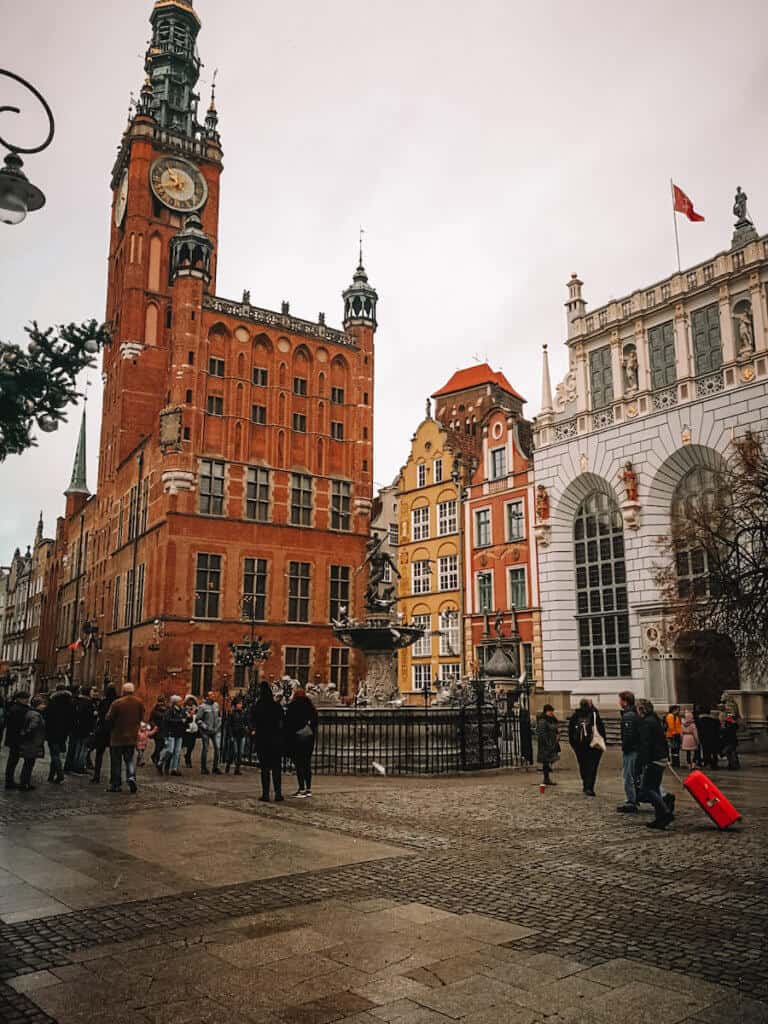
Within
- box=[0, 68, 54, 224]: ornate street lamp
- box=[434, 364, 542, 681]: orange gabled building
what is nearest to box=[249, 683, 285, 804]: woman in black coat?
box=[0, 68, 54, 224]: ornate street lamp

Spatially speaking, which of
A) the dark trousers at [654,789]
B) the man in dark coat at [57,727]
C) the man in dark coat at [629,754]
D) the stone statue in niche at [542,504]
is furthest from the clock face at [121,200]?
the dark trousers at [654,789]

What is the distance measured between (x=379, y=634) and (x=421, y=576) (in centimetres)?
2393

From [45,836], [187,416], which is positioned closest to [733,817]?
[45,836]

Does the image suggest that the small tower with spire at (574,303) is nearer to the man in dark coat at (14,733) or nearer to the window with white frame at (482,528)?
the window with white frame at (482,528)

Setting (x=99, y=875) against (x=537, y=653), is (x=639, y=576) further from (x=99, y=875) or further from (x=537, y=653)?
(x=99, y=875)

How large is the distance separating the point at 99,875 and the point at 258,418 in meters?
36.1

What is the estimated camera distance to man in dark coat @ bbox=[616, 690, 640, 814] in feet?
37.5

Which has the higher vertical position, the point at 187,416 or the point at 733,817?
the point at 187,416

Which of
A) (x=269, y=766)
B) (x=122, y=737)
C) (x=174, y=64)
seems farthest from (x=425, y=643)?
(x=174, y=64)

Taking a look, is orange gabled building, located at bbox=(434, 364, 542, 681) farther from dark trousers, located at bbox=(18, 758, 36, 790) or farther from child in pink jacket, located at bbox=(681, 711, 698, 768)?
dark trousers, located at bbox=(18, 758, 36, 790)

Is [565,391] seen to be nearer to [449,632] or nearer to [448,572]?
[448,572]

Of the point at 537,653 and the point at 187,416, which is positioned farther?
the point at 187,416

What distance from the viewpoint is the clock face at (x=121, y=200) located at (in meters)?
51.1

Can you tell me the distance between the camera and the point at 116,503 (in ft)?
162
